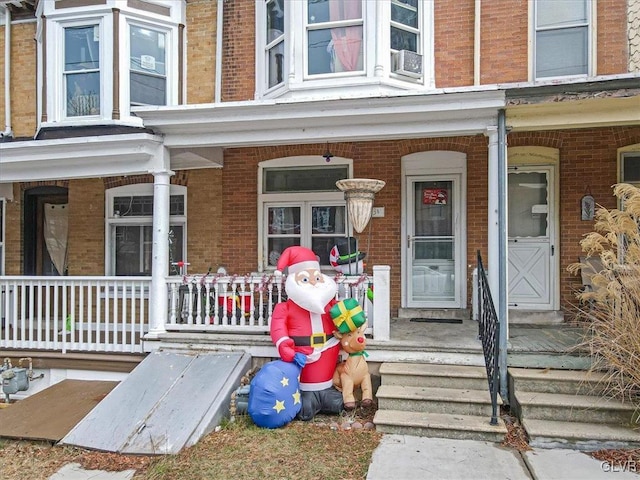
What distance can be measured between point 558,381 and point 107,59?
800cm

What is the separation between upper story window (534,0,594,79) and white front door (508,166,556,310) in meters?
1.57

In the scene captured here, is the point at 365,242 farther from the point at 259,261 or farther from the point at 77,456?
the point at 77,456

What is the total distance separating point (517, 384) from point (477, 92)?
3.07 m

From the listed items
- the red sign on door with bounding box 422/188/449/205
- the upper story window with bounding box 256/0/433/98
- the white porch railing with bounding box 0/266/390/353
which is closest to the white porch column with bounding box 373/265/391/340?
the white porch railing with bounding box 0/266/390/353

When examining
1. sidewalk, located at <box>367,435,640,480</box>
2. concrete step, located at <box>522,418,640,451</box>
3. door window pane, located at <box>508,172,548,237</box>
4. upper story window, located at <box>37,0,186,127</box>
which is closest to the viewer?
sidewalk, located at <box>367,435,640,480</box>

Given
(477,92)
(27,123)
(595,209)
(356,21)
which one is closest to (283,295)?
(477,92)

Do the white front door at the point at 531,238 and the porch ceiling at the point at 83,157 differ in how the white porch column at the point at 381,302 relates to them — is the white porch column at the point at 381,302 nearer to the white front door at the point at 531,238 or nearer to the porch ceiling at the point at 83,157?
the white front door at the point at 531,238

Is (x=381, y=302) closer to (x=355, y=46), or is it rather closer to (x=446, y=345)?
(x=446, y=345)

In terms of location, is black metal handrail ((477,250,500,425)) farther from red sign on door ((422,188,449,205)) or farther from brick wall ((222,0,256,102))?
brick wall ((222,0,256,102))

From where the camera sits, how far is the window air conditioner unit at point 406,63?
7.19 m

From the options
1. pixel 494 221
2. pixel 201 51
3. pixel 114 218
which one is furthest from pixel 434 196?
pixel 114 218

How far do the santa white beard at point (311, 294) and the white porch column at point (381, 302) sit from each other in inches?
23.3

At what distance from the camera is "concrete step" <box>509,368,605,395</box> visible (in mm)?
4746

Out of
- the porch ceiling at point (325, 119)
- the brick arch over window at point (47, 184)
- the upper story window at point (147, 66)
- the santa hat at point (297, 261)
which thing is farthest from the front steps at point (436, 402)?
the brick arch over window at point (47, 184)
